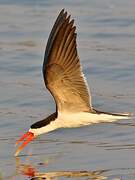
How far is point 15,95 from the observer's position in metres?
12.6

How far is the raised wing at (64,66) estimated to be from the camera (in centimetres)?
932

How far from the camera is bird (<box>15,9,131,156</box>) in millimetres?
9328

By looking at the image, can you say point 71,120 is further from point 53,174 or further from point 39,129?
point 53,174

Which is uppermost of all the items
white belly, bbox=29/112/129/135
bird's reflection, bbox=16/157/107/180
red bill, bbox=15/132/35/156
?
white belly, bbox=29/112/129/135

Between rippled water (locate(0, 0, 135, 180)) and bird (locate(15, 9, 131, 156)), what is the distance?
0.37 m

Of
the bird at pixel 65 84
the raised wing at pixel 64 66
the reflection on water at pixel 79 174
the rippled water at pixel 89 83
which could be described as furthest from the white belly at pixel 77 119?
the reflection on water at pixel 79 174

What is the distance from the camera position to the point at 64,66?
373 inches

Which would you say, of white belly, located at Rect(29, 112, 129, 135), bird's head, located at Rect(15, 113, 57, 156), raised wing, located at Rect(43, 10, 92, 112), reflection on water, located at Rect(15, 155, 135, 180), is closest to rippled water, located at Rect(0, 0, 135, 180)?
reflection on water, located at Rect(15, 155, 135, 180)

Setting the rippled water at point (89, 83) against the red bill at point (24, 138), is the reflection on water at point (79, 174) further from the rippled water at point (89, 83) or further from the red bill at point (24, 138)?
the red bill at point (24, 138)

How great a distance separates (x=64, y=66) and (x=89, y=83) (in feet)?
11.5

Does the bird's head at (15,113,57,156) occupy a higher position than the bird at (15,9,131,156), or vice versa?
the bird at (15,9,131,156)

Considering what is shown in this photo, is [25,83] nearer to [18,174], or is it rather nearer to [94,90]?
[94,90]

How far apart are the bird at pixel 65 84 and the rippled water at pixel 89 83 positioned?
1.20ft

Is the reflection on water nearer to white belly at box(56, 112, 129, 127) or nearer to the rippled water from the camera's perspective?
the rippled water
